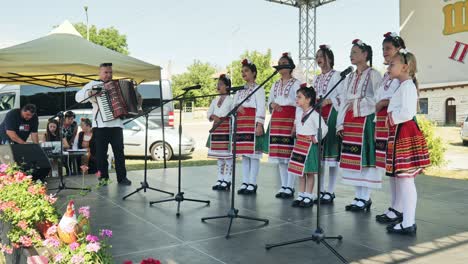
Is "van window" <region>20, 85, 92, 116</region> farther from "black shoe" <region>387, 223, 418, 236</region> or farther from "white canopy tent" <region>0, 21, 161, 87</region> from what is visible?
"black shoe" <region>387, 223, 418, 236</region>

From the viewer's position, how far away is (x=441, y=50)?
4.30 m

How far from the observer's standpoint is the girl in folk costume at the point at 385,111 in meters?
3.69

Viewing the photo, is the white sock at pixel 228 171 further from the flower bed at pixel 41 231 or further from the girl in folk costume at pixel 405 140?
the flower bed at pixel 41 231

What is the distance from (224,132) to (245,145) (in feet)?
1.26

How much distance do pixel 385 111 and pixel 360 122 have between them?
1.03 feet

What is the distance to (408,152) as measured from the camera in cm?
339

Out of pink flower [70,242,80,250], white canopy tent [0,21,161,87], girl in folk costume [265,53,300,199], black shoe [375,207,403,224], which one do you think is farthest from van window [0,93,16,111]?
pink flower [70,242,80,250]

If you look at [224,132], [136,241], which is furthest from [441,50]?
[136,241]

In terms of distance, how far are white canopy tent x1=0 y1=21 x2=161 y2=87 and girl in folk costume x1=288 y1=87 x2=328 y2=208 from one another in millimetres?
2851

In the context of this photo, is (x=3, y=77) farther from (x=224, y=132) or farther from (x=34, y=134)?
(x=224, y=132)

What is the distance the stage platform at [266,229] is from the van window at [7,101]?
6516mm

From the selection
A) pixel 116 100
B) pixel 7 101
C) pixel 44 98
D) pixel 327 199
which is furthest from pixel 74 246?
pixel 7 101

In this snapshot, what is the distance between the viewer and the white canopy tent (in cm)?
559

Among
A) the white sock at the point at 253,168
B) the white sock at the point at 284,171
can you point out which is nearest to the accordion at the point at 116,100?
the white sock at the point at 253,168
